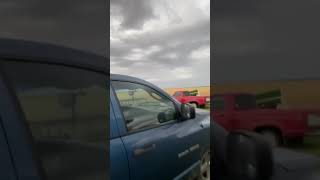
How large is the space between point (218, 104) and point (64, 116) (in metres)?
0.63

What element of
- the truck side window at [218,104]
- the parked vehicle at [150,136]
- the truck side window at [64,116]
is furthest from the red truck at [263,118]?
the parked vehicle at [150,136]

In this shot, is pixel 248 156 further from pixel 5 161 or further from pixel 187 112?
pixel 187 112

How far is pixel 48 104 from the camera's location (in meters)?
1.46

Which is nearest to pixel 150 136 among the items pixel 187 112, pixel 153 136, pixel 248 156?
pixel 153 136

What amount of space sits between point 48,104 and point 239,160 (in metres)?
0.79

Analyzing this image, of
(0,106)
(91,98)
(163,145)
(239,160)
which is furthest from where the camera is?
(163,145)

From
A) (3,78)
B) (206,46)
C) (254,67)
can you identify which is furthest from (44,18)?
(254,67)

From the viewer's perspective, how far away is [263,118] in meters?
1.32

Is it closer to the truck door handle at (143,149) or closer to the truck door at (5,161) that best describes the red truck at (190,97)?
the truck door handle at (143,149)

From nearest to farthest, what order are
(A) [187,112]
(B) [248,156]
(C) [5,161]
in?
(C) [5,161]
(B) [248,156]
(A) [187,112]

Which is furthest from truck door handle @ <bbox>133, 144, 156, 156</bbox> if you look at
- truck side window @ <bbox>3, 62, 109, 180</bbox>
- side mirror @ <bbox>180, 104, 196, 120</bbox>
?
side mirror @ <bbox>180, 104, 196, 120</bbox>

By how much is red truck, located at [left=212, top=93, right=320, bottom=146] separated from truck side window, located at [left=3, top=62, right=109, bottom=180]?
21.7 inches

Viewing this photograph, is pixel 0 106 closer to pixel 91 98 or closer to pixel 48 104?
pixel 48 104

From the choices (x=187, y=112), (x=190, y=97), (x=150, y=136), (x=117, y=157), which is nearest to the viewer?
(x=117, y=157)
